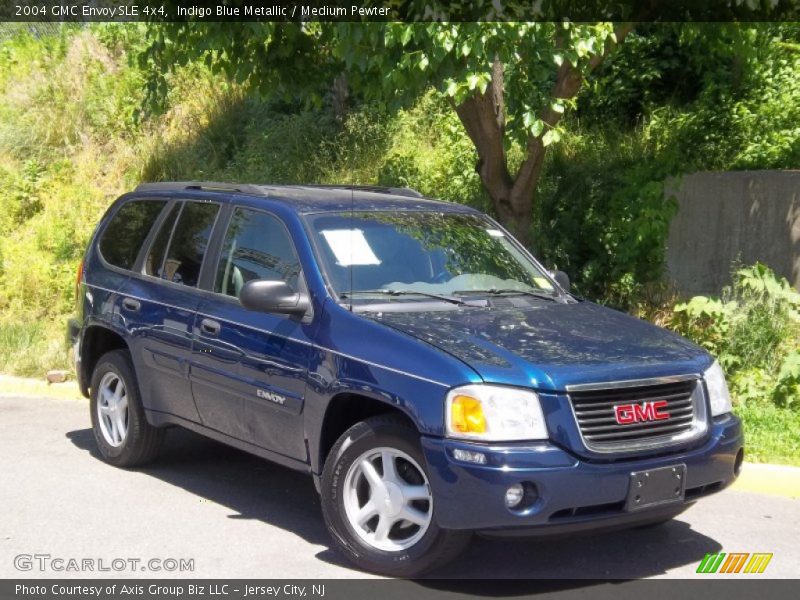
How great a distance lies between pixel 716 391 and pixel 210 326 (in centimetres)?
286

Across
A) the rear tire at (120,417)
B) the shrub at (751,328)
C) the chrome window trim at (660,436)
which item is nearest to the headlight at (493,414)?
the chrome window trim at (660,436)

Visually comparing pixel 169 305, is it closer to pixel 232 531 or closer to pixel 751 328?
pixel 232 531

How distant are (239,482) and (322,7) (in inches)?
183

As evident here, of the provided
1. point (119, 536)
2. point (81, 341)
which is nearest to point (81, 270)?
point (81, 341)

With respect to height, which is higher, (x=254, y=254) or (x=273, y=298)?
(x=254, y=254)

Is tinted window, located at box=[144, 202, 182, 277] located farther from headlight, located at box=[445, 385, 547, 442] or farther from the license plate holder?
the license plate holder

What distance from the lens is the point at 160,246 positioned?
7.29 metres

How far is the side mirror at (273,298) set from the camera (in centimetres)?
573

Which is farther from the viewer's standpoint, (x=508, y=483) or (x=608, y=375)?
(x=608, y=375)

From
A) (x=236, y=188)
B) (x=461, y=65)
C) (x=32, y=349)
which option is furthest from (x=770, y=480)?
(x=32, y=349)

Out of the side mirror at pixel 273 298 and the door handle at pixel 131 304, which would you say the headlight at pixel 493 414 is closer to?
the side mirror at pixel 273 298

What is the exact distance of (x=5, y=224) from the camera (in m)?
16.3

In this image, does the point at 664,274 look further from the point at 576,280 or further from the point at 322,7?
the point at 322,7

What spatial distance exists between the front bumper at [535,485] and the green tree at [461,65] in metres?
3.83
